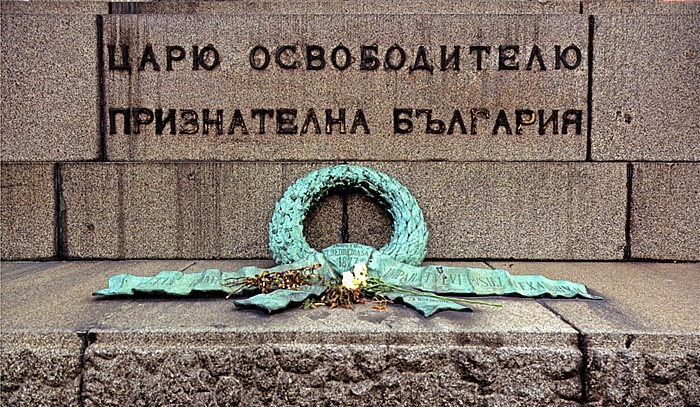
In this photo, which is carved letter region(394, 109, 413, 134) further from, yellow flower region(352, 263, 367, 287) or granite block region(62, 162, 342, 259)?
yellow flower region(352, 263, 367, 287)

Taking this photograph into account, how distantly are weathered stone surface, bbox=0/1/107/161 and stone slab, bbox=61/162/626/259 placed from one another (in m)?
0.37

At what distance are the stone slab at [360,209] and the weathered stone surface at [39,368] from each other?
224cm

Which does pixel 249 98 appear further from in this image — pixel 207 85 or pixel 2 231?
pixel 2 231

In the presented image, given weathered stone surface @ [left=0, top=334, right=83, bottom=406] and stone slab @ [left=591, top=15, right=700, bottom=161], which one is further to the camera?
stone slab @ [left=591, top=15, right=700, bottom=161]

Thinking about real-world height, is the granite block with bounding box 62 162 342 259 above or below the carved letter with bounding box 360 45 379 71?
below

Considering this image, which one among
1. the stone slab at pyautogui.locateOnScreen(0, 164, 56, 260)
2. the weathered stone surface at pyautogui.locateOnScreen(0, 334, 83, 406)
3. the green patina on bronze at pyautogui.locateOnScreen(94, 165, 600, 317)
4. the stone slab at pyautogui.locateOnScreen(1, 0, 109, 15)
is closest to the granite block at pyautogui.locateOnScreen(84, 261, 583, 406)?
the weathered stone surface at pyautogui.locateOnScreen(0, 334, 83, 406)

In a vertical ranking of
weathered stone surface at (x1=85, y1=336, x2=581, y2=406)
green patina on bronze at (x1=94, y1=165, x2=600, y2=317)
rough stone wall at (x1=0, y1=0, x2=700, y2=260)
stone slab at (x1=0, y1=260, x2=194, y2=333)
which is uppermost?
rough stone wall at (x1=0, y1=0, x2=700, y2=260)

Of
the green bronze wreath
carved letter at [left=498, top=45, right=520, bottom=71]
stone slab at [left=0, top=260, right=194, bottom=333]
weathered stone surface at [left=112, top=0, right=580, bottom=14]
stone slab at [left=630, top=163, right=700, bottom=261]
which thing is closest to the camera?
stone slab at [left=0, top=260, right=194, bottom=333]

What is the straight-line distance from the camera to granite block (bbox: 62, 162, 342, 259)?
4828 millimetres

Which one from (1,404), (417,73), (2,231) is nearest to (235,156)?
(417,73)

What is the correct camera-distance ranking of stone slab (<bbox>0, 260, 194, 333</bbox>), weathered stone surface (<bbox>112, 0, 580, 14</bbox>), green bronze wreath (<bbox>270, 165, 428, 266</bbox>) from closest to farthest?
stone slab (<bbox>0, 260, 194, 333</bbox>)
green bronze wreath (<bbox>270, 165, 428, 266</bbox>)
weathered stone surface (<bbox>112, 0, 580, 14</bbox>)

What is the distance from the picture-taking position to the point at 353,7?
5047mm

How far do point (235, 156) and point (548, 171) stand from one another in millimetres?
3403

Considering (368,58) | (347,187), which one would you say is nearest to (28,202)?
(347,187)
